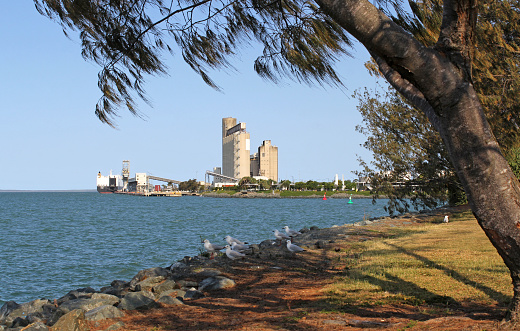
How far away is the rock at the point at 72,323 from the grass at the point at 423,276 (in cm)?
325

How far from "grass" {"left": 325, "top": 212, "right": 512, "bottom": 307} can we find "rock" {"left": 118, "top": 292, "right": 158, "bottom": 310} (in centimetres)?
270

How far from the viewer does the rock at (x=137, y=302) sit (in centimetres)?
711

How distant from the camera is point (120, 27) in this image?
5.61 m

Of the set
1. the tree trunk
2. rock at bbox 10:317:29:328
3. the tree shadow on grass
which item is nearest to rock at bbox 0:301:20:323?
rock at bbox 10:317:29:328

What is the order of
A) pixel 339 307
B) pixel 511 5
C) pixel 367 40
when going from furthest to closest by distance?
pixel 511 5 → pixel 339 307 → pixel 367 40

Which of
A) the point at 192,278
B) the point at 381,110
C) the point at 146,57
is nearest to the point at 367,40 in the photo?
the point at 146,57

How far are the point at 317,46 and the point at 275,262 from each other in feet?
20.3

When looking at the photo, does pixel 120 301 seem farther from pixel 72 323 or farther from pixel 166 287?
pixel 72 323

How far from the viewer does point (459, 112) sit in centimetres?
385

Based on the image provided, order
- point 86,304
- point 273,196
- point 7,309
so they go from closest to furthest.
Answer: point 86,304 → point 7,309 → point 273,196

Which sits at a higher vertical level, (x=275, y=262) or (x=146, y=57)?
(x=146, y=57)

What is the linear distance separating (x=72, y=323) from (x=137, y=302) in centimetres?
137

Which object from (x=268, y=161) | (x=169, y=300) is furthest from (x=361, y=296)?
(x=268, y=161)

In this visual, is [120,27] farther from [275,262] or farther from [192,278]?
[275,262]
